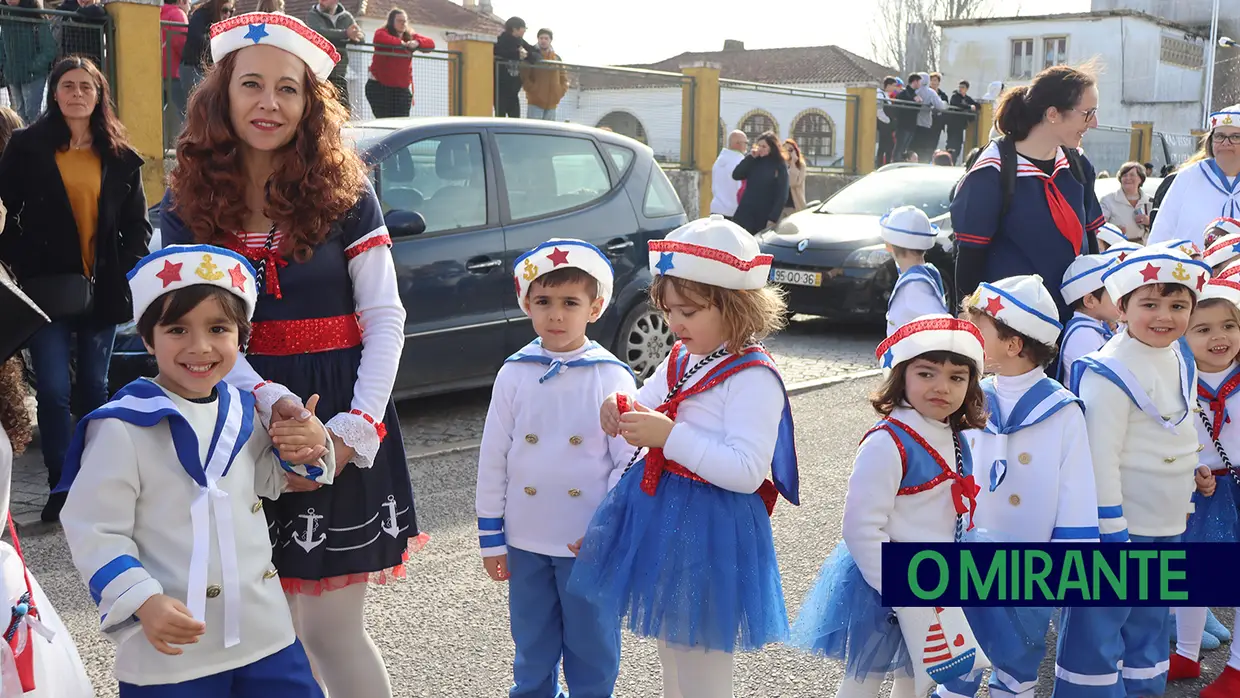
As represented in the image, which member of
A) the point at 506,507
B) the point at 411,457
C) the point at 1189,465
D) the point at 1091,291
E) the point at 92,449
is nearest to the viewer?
the point at 92,449

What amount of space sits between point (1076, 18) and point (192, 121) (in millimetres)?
54359

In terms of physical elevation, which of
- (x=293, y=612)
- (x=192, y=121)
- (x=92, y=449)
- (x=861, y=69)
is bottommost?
(x=293, y=612)

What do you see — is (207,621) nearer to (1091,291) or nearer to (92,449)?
(92,449)

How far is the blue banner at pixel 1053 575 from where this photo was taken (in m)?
3.00

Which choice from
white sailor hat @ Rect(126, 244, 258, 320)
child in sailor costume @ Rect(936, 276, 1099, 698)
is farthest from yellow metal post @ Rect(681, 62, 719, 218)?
white sailor hat @ Rect(126, 244, 258, 320)

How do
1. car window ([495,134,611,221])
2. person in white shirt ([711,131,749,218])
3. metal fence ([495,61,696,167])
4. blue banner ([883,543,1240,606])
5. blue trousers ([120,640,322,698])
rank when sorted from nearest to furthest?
blue trousers ([120,640,322,698]) < blue banner ([883,543,1240,606]) < car window ([495,134,611,221]) < person in white shirt ([711,131,749,218]) < metal fence ([495,61,696,167])

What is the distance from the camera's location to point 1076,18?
51281 mm

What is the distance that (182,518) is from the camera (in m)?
2.46

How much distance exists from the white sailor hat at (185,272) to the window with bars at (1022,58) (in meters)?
54.5

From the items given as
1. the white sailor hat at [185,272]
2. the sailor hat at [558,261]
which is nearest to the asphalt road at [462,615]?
the sailor hat at [558,261]

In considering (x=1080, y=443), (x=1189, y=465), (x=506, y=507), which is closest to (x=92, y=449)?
(x=506, y=507)

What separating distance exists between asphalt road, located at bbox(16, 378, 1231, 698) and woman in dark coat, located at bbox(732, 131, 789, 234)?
7788mm

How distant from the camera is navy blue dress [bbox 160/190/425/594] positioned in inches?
110

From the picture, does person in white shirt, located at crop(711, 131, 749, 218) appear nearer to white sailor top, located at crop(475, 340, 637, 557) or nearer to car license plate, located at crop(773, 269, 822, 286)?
car license plate, located at crop(773, 269, 822, 286)
